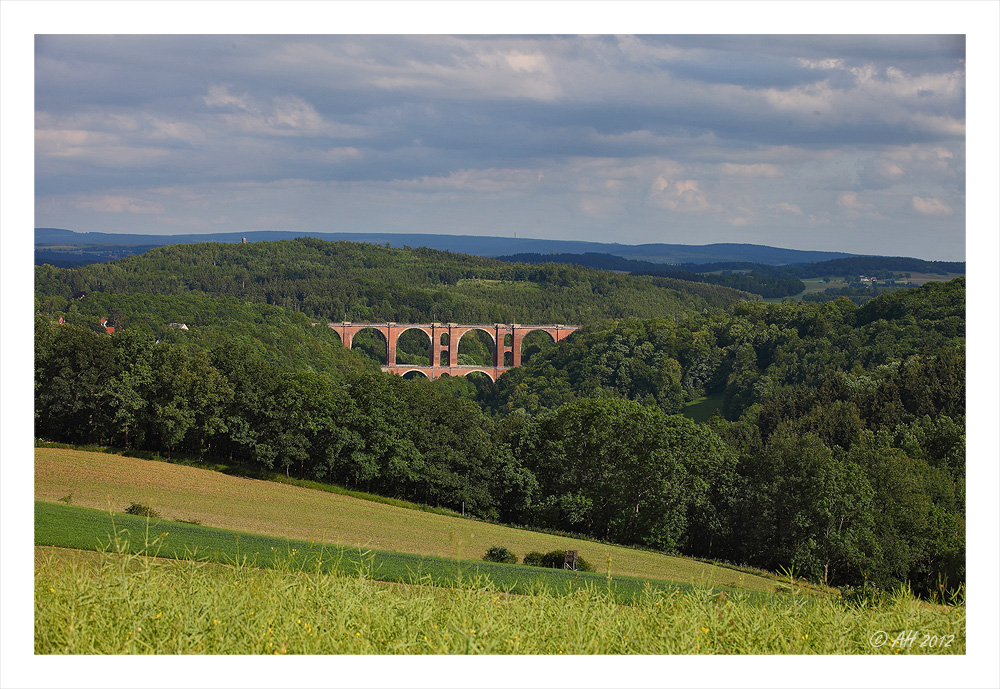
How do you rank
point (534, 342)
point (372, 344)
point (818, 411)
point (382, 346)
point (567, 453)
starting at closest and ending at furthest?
point (567, 453)
point (818, 411)
point (372, 344)
point (382, 346)
point (534, 342)

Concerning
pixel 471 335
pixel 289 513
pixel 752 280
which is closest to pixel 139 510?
pixel 289 513

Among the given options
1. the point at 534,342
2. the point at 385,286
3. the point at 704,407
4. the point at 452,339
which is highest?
the point at 385,286

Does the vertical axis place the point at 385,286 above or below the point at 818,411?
above

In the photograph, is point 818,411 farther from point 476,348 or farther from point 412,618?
point 476,348

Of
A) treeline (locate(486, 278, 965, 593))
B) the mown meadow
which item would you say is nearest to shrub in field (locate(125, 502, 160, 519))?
the mown meadow

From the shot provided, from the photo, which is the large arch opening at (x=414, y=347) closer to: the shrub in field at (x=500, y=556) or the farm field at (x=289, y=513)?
the farm field at (x=289, y=513)

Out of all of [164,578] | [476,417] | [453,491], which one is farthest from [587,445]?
[164,578]

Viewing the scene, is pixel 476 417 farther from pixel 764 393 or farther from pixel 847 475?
pixel 764 393
